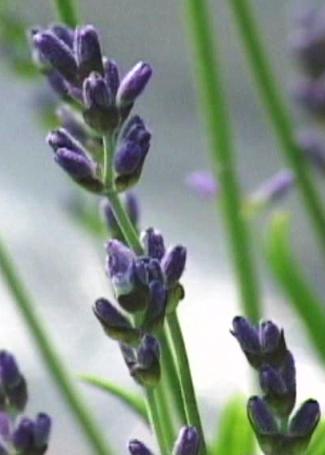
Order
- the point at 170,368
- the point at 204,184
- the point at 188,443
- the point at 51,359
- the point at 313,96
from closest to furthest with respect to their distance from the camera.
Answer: the point at 188,443 < the point at 170,368 < the point at 51,359 < the point at 204,184 < the point at 313,96

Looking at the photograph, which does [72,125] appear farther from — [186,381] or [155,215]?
[155,215]

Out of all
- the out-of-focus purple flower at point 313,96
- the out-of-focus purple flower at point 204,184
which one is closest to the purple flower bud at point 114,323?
the out-of-focus purple flower at point 204,184

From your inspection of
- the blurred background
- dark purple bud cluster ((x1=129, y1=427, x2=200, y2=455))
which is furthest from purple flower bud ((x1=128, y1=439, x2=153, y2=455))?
the blurred background

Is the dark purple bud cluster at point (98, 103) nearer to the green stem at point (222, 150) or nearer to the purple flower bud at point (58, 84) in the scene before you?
the purple flower bud at point (58, 84)

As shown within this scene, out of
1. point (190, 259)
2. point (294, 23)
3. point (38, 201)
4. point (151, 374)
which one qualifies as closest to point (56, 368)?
point (151, 374)

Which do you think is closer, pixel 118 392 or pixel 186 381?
pixel 186 381

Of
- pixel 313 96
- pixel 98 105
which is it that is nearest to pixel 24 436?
pixel 98 105

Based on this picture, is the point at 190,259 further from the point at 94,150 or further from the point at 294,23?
the point at 94,150
